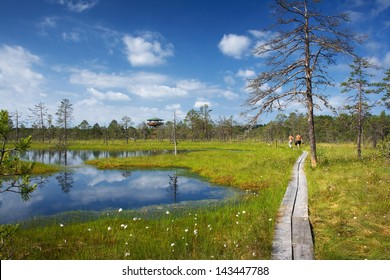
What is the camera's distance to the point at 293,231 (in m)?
7.68

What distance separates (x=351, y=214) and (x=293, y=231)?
2.65 meters

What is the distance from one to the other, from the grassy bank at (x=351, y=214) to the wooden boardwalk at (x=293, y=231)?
246mm

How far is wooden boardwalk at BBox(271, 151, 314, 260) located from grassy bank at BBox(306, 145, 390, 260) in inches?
9.7

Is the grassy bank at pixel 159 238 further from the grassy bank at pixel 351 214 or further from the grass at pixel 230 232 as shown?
the grassy bank at pixel 351 214

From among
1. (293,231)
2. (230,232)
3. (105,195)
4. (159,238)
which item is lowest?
(105,195)

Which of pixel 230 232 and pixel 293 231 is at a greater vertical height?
pixel 293 231

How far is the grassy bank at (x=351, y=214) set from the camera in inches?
263

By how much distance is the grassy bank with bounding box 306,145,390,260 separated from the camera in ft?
21.9

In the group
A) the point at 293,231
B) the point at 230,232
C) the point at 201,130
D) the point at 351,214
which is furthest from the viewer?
Answer: the point at 201,130

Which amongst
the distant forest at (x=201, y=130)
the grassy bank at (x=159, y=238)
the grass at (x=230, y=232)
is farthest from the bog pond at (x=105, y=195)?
the distant forest at (x=201, y=130)

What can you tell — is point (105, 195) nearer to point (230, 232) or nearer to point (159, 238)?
→ point (159, 238)

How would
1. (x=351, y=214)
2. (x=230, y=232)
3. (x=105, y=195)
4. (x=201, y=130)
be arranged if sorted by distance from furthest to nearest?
(x=201, y=130) < (x=105, y=195) < (x=351, y=214) < (x=230, y=232)

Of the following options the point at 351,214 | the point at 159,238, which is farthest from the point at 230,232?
the point at 351,214

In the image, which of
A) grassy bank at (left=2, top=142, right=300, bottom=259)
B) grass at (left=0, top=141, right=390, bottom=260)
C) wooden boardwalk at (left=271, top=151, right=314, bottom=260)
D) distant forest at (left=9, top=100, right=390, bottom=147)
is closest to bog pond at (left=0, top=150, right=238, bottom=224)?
grass at (left=0, top=141, right=390, bottom=260)
